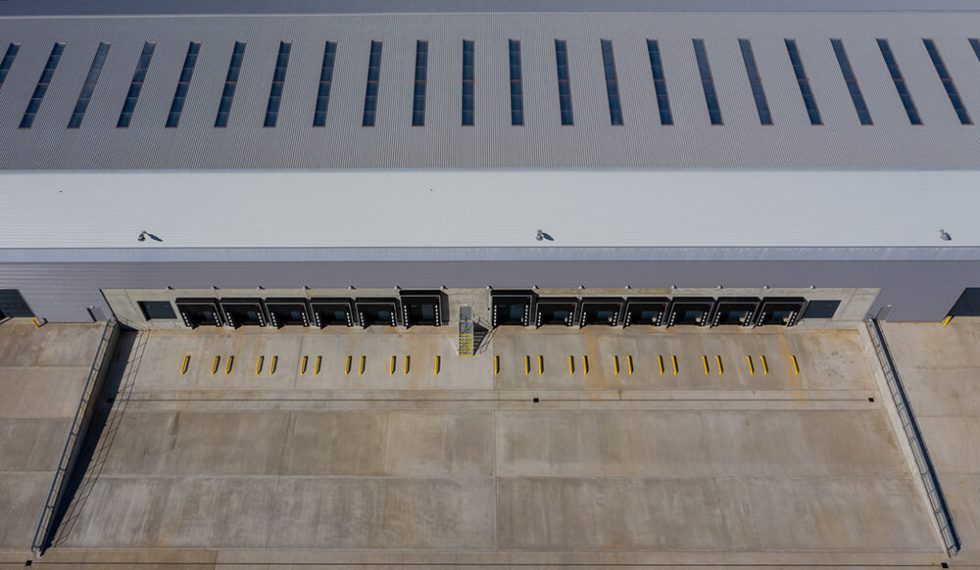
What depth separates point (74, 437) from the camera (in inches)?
1473

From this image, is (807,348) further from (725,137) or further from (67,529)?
(67,529)

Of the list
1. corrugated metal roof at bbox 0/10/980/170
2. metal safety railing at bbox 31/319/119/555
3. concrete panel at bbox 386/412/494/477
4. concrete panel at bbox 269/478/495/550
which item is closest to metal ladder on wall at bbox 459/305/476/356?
concrete panel at bbox 386/412/494/477

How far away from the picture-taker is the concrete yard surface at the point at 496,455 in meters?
34.7

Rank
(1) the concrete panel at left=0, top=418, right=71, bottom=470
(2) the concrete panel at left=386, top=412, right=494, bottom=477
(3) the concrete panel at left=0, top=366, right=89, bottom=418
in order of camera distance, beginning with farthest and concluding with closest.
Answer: (3) the concrete panel at left=0, top=366, right=89, bottom=418 → (2) the concrete panel at left=386, top=412, right=494, bottom=477 → (1) the concrete panel at left=0, top=418, right=71, bottom=470

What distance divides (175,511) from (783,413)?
36142 mm

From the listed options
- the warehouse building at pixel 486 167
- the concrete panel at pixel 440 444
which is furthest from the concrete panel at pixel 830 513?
the concrete panel at pixel 440 444

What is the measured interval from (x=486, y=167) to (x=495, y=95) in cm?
637

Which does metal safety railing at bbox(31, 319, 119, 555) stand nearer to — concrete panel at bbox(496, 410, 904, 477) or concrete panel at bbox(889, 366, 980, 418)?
concrete panel at bbox(496, 410, 904, 477)

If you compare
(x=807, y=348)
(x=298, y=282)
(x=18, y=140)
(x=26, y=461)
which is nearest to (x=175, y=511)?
(x=26, y=461)

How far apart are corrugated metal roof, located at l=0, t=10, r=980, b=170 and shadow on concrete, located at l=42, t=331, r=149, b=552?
12211 millimetres

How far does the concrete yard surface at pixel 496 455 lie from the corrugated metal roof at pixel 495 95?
11860 mm

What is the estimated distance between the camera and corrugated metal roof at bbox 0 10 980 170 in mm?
41062

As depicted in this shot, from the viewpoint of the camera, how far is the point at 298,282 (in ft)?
131

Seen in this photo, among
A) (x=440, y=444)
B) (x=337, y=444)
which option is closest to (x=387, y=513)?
(x=440, y=444)
